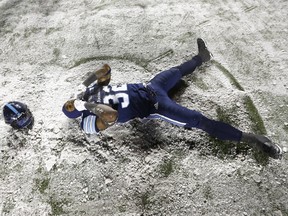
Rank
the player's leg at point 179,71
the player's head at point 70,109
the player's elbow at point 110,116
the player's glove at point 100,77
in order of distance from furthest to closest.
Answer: the player's leg at point 179,71
the player's glove at point 100,77
the player's head at point 70,109
the player's elbow at point 110,116

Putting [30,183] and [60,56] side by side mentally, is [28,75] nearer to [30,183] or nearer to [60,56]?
[60,56]

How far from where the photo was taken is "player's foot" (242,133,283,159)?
343cm

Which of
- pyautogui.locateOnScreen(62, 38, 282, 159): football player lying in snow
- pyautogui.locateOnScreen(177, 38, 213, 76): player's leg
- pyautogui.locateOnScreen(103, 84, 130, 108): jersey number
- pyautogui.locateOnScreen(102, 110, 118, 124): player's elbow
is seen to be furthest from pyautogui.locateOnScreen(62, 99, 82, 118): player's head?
pyautogui.locateOnScreen(177, 38, 213, 76): player's leg

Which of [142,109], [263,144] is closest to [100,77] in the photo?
[142,109]

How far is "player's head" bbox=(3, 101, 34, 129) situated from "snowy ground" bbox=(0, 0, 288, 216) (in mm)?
191

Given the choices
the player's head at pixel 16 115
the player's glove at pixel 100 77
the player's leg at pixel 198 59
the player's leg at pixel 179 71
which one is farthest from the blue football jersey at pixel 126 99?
the player's head at pixel 16 115

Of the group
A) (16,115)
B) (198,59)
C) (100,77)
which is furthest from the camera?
(198,59)

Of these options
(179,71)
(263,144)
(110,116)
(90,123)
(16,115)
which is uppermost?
(110,116)

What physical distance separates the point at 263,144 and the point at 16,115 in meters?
3.23

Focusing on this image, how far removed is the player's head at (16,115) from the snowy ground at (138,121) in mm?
191

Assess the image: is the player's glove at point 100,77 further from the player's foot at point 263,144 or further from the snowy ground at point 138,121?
the player's foot at point 263,144

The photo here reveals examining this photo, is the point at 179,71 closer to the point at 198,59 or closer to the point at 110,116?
the point at 198,59

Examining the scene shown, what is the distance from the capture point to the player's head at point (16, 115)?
3816mm

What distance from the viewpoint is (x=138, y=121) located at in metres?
3.98
